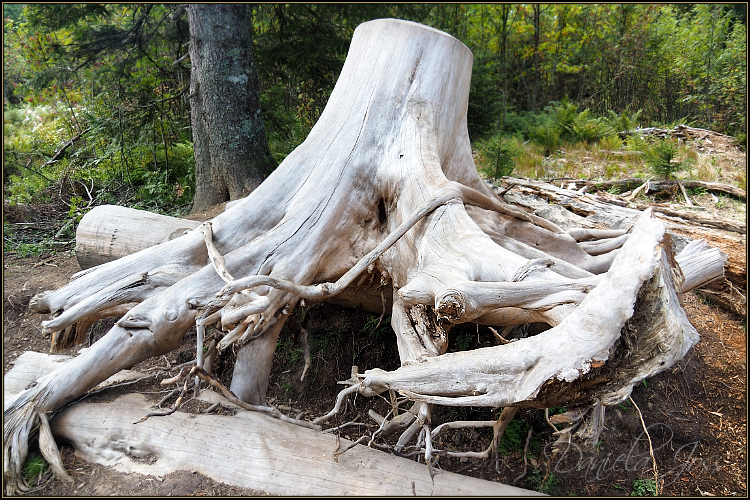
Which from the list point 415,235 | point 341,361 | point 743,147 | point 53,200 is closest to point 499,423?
point 415,235

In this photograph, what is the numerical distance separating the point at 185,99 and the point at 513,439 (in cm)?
771

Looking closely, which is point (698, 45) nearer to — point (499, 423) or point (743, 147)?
point (743, 147)

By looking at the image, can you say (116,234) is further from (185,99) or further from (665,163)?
(665,163)

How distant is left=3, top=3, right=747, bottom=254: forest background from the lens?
6730 mm

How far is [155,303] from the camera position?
3090 millimetres

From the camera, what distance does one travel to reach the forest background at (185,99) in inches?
265

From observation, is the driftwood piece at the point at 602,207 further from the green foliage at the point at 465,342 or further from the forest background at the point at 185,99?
the green foliage at the point at 465,342

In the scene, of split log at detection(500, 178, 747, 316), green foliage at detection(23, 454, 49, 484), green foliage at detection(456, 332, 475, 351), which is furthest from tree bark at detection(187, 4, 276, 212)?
green foliage at detection(23, 454, 49, 484)

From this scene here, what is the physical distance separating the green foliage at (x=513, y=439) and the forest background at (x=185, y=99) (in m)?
3.46

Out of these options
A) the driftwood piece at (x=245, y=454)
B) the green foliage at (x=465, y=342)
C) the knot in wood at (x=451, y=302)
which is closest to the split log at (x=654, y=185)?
the green foliage at (x=465, y=342)

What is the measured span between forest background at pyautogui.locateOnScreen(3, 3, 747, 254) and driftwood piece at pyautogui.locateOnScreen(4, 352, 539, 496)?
13.0 feet

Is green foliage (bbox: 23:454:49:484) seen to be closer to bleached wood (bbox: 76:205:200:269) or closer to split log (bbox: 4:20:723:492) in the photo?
split log (bbox: 4:20:723:492)

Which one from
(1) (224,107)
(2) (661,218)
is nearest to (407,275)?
(2) (661,218)

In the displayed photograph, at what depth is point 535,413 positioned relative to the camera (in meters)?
3.40
